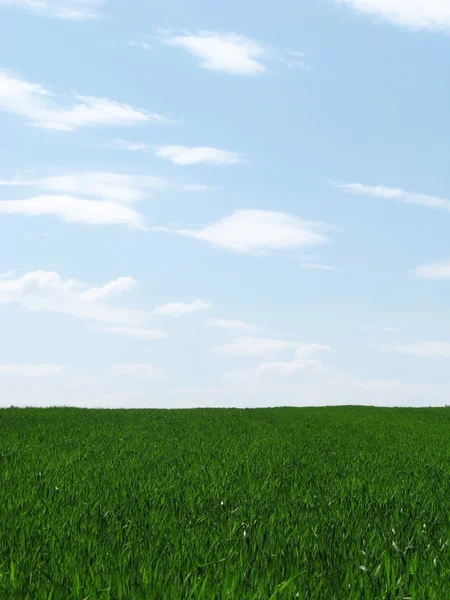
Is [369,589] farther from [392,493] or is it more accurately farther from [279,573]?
[392,493]

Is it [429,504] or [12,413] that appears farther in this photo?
[12,413]

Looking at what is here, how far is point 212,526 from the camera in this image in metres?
7.03

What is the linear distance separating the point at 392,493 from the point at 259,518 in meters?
2.74

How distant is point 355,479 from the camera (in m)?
10.7

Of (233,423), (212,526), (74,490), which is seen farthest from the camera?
(233,423)

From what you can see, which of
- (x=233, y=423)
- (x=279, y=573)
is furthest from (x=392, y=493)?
(x=233, y=423)

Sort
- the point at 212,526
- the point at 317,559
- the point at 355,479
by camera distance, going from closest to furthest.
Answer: the point at 317,559 < the point at 212,526 < the point at 355,479

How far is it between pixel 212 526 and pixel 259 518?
1.80 feet

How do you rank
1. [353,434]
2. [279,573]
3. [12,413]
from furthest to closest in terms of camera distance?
1. [12,413]
2. [353,434]
3. [279,573]

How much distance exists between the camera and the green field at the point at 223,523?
4832mm

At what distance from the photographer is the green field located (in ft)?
15.9

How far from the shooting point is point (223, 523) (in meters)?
7.20

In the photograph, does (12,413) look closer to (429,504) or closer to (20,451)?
(20,451)

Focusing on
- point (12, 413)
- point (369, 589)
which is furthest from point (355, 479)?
point (12, 413)
